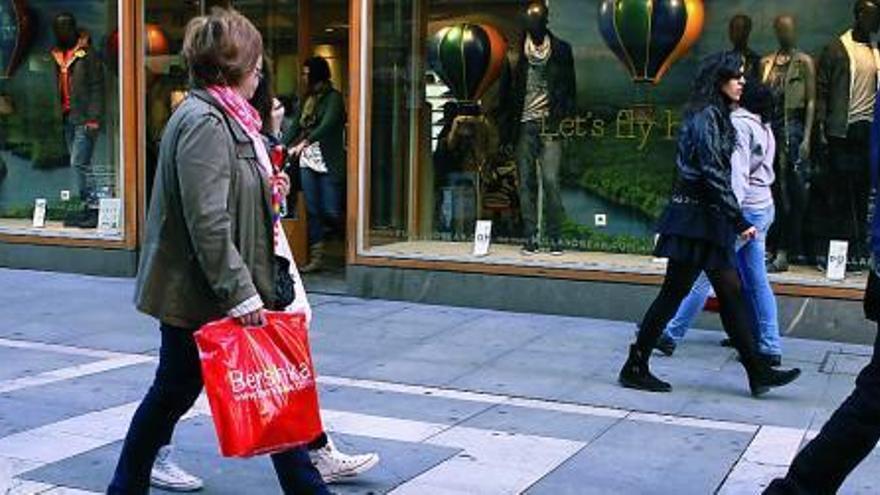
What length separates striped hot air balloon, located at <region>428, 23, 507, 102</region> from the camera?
9.72m

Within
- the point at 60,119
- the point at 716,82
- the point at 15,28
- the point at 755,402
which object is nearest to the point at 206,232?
the point at 716,82

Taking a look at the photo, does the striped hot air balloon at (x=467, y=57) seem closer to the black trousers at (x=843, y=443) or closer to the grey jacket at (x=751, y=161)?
the grey jacket at (x=751, y=161)

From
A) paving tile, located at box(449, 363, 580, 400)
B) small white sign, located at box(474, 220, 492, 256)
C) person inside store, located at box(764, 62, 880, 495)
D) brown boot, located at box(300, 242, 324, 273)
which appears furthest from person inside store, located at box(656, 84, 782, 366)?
brown boot, located at box(300, 242, 324, 273)

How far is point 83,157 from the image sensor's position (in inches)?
428

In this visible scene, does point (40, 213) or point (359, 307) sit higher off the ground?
point (40, 213)

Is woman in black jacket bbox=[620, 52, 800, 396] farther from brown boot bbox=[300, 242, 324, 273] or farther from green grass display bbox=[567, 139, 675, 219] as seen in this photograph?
brown boot bbox=[300, 242, 324, 273]

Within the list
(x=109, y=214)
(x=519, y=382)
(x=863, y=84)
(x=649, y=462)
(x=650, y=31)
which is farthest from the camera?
(x=109, y=214)

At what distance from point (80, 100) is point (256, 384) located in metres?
7.82

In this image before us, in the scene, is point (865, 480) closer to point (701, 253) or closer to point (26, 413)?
point (701, 253)

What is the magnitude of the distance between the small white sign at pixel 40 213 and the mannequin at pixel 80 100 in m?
0.25

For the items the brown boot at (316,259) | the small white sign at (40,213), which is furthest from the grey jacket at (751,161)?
the small white sign at (40,213)

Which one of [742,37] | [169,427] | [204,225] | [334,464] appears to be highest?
[742,37]

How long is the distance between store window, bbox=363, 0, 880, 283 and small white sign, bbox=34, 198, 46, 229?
11.2 ft

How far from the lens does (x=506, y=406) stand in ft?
20.2
